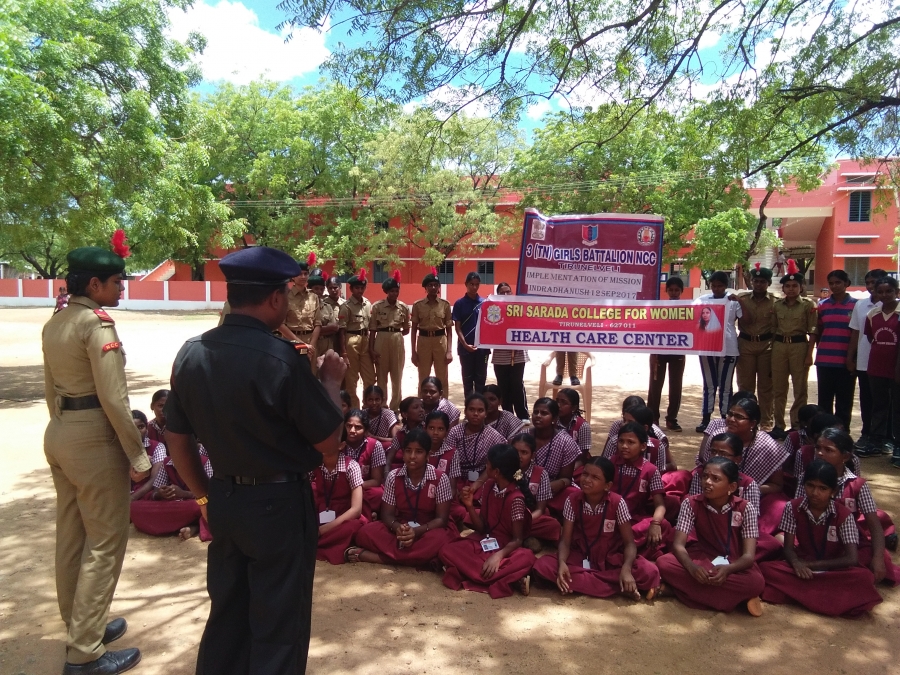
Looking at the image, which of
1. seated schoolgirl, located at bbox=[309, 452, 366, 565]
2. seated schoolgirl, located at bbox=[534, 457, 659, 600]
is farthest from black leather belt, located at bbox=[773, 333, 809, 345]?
seated schoolgirl, located at bbox=[309, 452, 366, 565]

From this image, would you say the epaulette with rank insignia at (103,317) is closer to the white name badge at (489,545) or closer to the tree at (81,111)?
the white name badge at (489,545)

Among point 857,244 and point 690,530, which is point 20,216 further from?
point 857,244

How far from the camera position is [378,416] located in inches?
234

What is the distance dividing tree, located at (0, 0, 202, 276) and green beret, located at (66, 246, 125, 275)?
580 cm

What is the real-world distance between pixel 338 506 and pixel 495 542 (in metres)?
1.18

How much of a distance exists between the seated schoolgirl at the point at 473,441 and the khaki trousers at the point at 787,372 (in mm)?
3354

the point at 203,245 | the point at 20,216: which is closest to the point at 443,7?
the point at 20,216

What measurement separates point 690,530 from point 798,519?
0.61 m

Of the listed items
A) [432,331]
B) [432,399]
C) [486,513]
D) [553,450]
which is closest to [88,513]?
[486,513]

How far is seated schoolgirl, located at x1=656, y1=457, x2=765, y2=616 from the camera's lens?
3.38 meters

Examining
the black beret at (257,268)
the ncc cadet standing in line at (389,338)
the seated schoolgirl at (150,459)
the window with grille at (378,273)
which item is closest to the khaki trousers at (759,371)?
the ncc cadet standing in line at (389,338)

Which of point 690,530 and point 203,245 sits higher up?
point 203,245

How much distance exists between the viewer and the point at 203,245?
29312 millimetres

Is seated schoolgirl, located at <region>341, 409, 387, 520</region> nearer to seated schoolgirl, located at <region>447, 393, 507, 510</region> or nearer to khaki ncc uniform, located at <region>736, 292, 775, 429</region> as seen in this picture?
seated schoolgirl, located at <region>447, 393, 507, 510</region>
